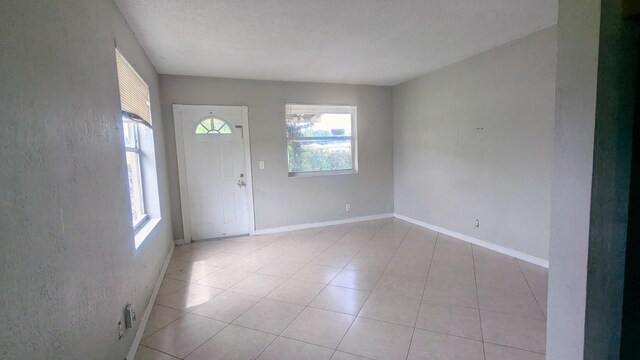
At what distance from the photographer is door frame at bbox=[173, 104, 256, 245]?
4.15 meters

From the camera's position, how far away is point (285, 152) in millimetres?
4727

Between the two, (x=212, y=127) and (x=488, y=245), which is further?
(x=212, y=127)

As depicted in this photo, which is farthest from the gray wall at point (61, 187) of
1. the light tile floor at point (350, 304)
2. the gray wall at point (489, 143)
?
the gray wall at point (489, 143)

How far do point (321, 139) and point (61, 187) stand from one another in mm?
4089

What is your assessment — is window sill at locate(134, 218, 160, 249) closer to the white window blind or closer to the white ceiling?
the white window blind

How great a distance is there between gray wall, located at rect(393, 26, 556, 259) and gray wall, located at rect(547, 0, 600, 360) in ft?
7.23

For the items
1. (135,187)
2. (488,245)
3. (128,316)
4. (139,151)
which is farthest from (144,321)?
(488,245)

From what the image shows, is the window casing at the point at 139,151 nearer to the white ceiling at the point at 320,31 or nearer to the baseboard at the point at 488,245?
the white ceiling at the point at 320,31

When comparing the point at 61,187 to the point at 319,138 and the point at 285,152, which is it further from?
the point at 319,138

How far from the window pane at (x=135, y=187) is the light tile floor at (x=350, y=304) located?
0.78 metres

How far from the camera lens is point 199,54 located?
3.27 metres

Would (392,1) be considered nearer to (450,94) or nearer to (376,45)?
(376,45)

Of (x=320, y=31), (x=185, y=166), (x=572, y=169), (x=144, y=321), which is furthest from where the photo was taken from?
(x=185, y=166)

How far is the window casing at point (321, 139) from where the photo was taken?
486 cm
